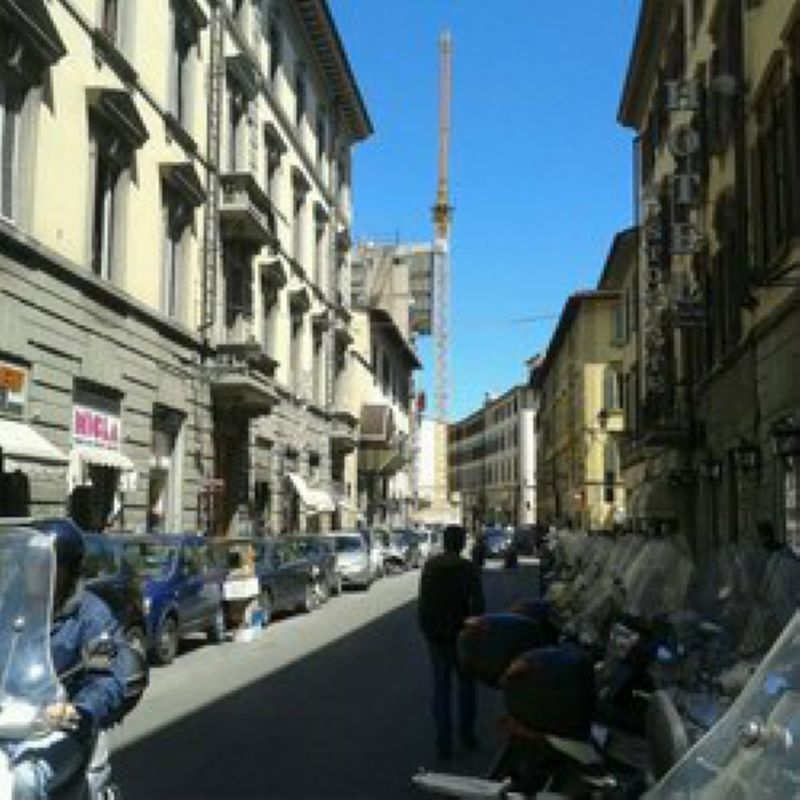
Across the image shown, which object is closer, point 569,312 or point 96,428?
point 96,428

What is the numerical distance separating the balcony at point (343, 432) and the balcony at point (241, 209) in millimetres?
16948

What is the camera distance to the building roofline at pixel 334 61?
4344cm

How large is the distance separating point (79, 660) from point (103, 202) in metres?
21.3

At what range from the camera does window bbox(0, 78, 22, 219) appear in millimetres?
20641

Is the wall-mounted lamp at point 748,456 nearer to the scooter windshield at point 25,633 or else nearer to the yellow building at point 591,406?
the scooter windshield at point 25,633

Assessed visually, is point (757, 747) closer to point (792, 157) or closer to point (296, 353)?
point (792, 157)

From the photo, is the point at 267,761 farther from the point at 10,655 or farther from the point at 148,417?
the point at 148,417

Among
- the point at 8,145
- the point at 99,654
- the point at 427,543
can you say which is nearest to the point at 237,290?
the point at 8,145

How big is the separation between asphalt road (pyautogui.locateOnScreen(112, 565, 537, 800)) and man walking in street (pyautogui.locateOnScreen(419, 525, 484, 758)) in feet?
1.13

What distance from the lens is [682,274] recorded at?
116ft

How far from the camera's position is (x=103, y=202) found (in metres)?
25.4

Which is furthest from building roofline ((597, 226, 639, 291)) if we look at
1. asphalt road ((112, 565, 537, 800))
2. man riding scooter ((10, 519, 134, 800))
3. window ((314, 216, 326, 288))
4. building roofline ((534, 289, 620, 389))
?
man riding scooter ((10, 519, 134, 800))

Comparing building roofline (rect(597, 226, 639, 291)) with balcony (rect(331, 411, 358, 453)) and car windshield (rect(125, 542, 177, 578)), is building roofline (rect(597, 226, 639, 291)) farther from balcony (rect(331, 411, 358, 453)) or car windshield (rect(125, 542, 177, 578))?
car windshield (rect(125, 542, 177, 578))

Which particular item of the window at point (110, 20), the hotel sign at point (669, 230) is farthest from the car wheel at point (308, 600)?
the window at point (110, 20)
